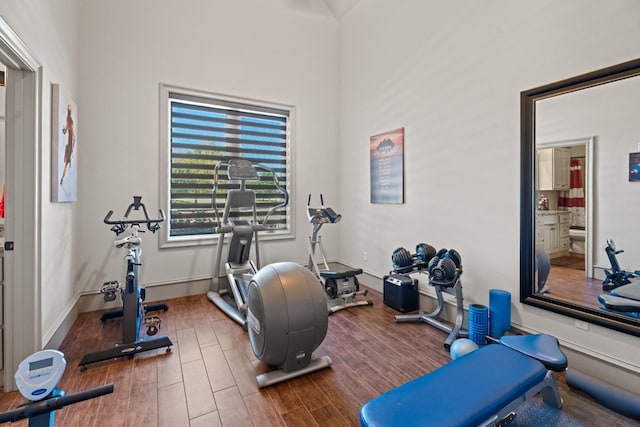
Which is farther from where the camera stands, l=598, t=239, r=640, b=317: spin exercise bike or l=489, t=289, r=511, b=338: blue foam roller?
l=489, t=289, r=511, b=338: blue foam roller

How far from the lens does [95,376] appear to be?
2242 mm

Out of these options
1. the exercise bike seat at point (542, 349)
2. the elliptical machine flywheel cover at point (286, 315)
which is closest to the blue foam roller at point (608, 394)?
the exercise bike seat at point (542, 349)

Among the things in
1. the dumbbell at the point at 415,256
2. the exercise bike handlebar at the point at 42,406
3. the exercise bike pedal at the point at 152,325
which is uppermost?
the dumbbell at the point at 415,256

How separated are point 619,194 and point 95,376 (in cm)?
401

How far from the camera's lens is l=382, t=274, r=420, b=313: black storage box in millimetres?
3418

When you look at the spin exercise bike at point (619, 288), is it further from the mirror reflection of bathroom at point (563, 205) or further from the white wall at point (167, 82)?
the white wall at point (167, 82)

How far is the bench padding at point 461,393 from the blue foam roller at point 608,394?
0.67 metres

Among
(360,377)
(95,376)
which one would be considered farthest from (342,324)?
(95,376)

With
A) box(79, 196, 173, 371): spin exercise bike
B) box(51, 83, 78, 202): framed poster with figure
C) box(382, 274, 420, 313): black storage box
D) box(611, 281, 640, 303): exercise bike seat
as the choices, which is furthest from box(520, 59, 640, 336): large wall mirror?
box(51, 83, 78, 202): framed poster with figure

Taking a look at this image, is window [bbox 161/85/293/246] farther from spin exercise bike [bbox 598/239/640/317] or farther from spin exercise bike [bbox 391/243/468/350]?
spin exercise bike [bbox 598/239/640/317]

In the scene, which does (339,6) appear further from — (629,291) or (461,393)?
(461,393)

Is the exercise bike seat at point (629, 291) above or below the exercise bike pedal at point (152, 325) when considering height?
above

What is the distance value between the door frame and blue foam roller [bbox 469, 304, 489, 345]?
342 centimetres

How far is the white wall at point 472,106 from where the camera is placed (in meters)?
2.20
